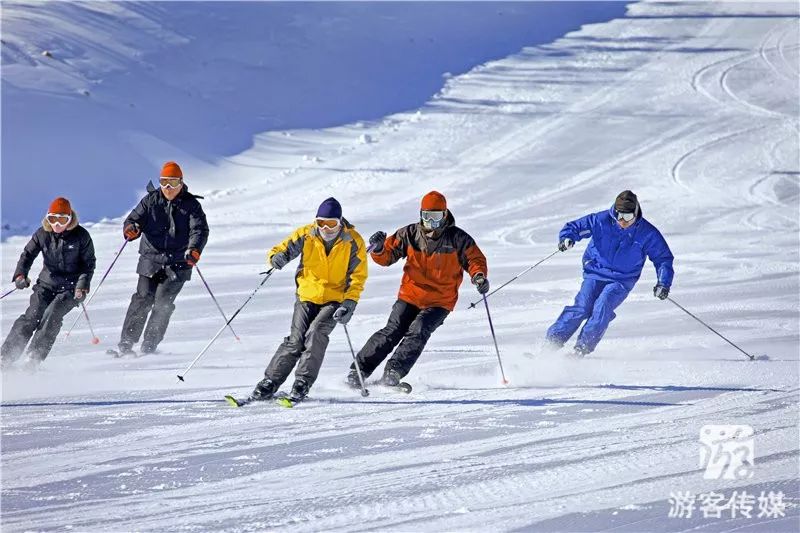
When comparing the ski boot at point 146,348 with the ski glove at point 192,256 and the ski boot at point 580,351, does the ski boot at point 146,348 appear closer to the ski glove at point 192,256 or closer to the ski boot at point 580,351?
the ski glove at point 192,256

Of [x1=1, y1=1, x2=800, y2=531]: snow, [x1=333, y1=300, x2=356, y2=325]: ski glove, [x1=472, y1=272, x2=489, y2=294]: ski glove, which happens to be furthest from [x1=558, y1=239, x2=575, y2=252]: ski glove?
[x1=333, y1=300, x2=356, y2=325]: ski glove

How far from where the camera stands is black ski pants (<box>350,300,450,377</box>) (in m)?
6.89

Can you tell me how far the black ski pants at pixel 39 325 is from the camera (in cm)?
754

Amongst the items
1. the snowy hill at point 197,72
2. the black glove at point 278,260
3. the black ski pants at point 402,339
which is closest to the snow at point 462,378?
the black ski pants at point 402,339

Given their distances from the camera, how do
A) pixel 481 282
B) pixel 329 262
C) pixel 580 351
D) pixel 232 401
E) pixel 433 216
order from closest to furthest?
pixel 232 401, pixel 329 262, pixel 481 282, pixel 433 216, pixel 580 351

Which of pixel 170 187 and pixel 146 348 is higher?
pixel 170 187

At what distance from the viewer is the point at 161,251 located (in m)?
8.25

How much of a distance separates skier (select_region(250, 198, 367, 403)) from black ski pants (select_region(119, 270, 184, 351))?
6.62 feet

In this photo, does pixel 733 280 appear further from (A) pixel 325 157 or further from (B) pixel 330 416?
(A) pixel 325 157

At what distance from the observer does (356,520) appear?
462 centimetres

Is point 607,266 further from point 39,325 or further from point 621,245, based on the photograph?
point 39,325

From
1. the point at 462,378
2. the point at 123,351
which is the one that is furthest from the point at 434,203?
the point at 123,351

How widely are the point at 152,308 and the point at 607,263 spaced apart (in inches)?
150

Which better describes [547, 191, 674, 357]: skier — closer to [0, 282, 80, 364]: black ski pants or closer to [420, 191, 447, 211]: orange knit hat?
[420, 191, 447, 211]: orange knit hat
